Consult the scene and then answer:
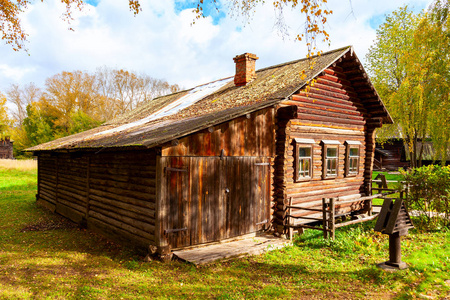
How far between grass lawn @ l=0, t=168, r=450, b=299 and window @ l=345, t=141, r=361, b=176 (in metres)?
3.62

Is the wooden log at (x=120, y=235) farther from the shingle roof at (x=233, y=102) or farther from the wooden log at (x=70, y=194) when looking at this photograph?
the shingle roof at (x=233, y=102)

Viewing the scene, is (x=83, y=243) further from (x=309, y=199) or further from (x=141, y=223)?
(x=309, y=199)

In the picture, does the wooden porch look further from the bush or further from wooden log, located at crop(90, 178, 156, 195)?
the bush

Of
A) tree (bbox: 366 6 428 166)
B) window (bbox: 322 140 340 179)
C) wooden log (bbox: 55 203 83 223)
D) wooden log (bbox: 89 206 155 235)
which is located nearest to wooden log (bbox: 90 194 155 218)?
wooden log (bbox: 89 206 155 235)

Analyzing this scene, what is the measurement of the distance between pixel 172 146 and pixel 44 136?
41402 mm

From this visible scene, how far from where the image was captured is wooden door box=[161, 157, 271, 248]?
7.95m

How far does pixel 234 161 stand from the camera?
9.20 meters

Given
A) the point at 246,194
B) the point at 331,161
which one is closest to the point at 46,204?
the point at 246,194

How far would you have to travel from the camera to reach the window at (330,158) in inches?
481

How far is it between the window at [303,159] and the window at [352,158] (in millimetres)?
2503

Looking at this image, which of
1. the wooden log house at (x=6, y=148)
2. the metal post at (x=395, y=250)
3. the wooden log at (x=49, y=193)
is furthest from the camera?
the wooden log house at (x=6, y=148)

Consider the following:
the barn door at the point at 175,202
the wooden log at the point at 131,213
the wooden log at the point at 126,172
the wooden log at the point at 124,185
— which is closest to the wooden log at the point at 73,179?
the wooden log at the point at 124,185

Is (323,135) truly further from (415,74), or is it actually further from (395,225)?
(415,74)

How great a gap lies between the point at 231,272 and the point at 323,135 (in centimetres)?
710
